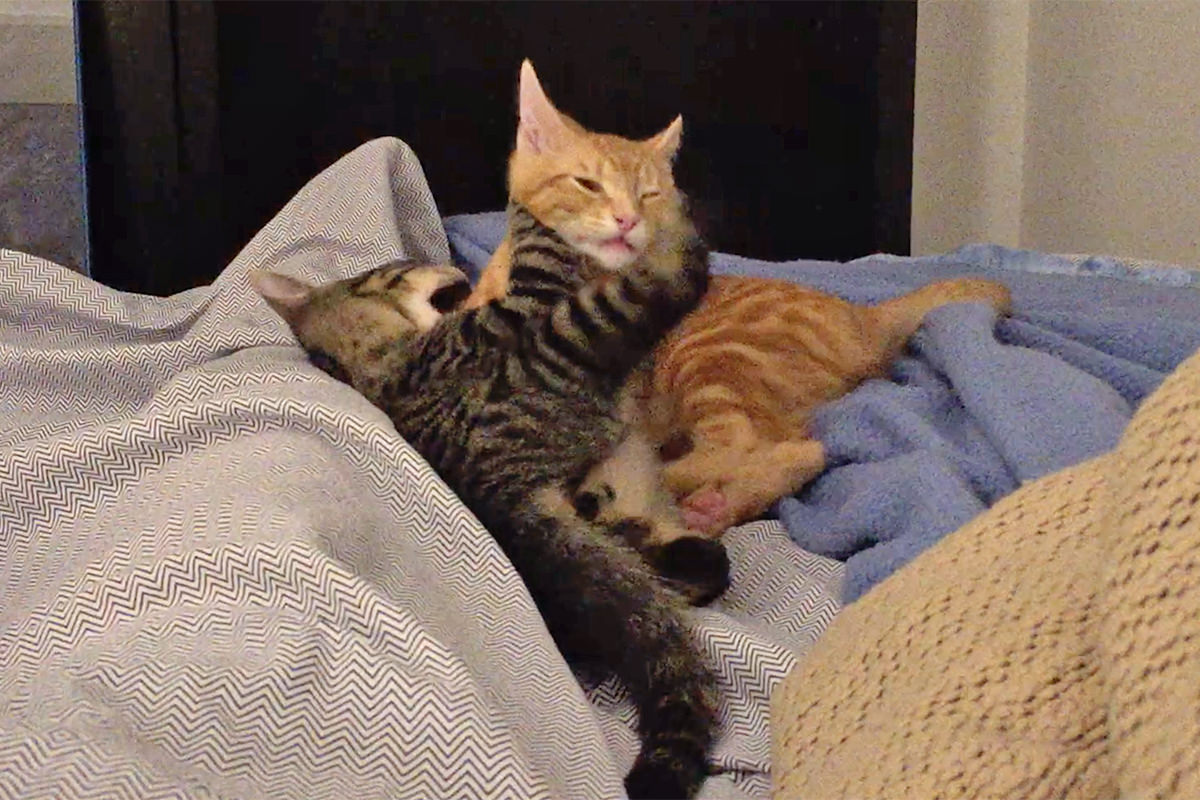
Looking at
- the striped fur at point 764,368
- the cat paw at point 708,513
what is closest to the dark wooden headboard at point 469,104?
the striped fur at point 764,368

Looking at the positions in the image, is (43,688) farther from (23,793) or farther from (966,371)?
(966,371)

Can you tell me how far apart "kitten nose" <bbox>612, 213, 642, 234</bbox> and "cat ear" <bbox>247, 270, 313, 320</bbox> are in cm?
35

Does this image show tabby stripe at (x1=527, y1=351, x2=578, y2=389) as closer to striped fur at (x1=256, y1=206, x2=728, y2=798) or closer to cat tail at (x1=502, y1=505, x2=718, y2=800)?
striped fur at (x1=256, y1=206, x2=728, y2=798)

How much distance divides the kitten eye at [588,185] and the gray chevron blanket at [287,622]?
1.36 feet

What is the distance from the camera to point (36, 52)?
74.0 inches

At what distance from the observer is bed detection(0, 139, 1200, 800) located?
62cm

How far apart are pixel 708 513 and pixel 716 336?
0.35 metres

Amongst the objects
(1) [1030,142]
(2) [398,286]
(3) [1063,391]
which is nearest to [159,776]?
Result: (2) [398,286]

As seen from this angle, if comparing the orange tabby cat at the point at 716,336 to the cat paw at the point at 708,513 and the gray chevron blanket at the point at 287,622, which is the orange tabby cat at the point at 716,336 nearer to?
the cat paw at the point at 708,513

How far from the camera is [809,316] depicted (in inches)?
54.6

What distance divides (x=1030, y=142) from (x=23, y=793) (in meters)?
2.53

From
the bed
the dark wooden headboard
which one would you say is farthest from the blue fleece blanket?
the dark wooden headboard

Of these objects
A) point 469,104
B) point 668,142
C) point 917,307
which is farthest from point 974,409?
point 469,104

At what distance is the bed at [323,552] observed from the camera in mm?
622
